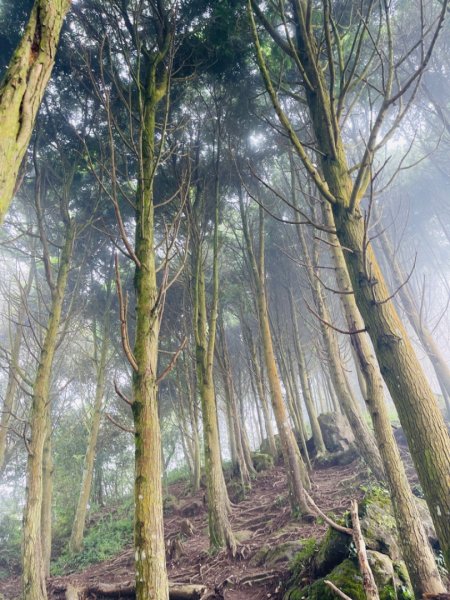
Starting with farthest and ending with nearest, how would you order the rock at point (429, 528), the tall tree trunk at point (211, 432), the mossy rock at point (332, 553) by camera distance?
the tall tree trunk at point (211, 432), the rock at point (429, 528), the mossy rock at point (332, 553)

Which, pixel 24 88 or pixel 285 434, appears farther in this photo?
pixel 285 434

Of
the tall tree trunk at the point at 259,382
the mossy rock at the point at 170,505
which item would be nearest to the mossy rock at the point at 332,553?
the tall tree trunk at the point at 259,382

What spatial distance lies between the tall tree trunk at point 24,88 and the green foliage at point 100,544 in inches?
380

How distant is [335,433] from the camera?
10.2 m

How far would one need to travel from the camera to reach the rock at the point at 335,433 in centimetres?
990

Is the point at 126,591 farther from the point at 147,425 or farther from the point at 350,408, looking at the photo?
the point at 350,408

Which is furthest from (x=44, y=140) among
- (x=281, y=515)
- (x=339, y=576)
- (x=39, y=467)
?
(x=281, y=515)

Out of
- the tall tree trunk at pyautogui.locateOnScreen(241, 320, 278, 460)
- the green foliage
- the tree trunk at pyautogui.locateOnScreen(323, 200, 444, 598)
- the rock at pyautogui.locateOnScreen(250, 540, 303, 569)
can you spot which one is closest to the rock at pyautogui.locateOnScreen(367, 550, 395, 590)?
the tree trunk at pyautogui.locateOnScreen(323, 200, 444, 598)

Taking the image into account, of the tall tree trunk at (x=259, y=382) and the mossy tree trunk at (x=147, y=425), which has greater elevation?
the tall tree trunk at (x=259, y=382)

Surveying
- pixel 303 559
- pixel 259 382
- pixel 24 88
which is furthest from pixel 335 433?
pixel 24 88

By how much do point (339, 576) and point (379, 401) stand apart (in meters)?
1.57

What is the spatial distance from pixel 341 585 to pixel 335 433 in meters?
8.23

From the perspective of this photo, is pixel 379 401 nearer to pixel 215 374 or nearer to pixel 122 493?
pixel 215 374

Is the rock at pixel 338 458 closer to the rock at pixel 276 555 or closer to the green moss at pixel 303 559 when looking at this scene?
the rock at pixel 276 555
